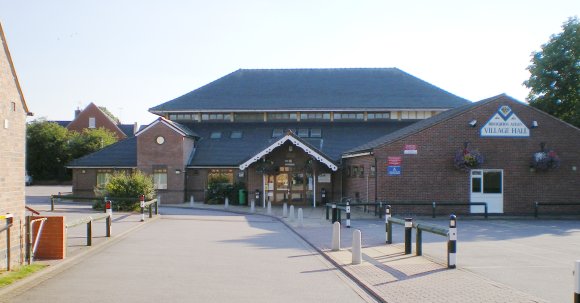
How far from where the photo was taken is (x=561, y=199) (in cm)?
2758

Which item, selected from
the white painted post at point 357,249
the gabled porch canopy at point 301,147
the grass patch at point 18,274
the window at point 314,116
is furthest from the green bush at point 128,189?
the white painted post at point 357,249

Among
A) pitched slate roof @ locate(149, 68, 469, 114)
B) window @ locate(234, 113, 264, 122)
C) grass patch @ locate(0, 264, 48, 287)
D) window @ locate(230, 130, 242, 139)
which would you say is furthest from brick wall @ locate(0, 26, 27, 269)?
window @ locate(234, 113, 264, 122)

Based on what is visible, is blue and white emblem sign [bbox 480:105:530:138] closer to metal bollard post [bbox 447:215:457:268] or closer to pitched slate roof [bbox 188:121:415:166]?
pitched slate roof [bbox 188:121:415:166]

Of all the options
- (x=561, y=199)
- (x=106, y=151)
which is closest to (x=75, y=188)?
(x=106, y=151)

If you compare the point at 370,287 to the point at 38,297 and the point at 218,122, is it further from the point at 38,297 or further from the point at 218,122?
the point at 218,122

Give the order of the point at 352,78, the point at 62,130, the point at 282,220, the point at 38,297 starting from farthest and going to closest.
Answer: the point at 62,130, the point at 352,78, the point at 282,220, the point at 38,297

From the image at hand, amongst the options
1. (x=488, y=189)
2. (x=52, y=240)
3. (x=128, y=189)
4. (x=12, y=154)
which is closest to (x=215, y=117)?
(x=128, y=189)

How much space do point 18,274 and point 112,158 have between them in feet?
106

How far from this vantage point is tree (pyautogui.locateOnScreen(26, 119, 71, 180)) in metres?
69.6

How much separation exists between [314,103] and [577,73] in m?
18.1

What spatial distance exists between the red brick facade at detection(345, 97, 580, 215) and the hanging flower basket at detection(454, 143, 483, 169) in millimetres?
416

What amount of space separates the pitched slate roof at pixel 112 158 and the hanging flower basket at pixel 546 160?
25.8 m

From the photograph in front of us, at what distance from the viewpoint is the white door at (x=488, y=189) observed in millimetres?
27578

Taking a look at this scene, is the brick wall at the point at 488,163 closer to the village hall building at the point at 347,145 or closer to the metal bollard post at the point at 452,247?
the village hall building at the point at 347,145
